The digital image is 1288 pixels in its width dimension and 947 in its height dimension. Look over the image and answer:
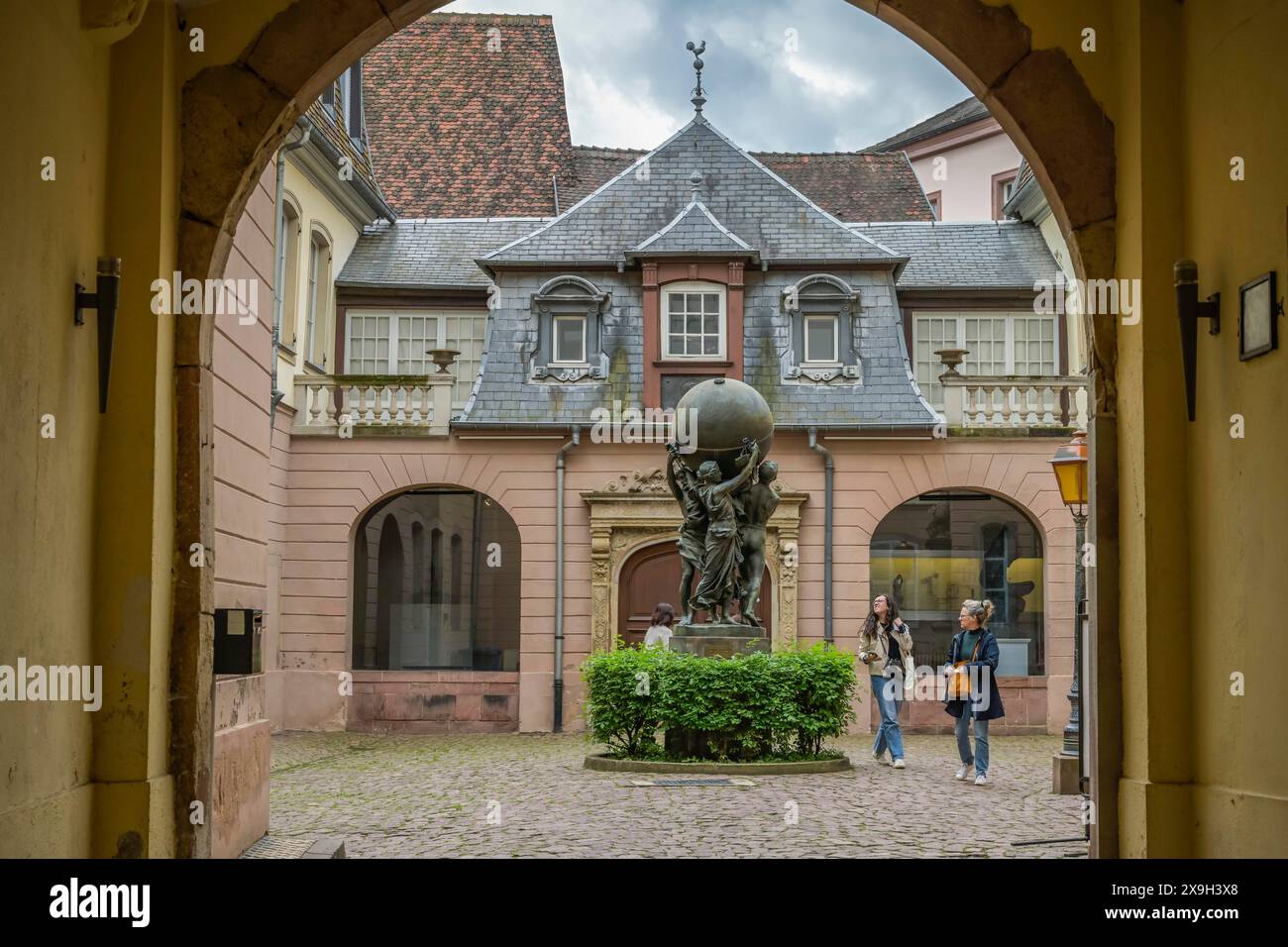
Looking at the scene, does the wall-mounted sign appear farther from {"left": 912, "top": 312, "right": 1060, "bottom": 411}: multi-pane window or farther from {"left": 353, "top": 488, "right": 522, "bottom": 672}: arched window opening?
{"left": 912, "top": 312, "right": 1060, "bottom": 411}: multi-pane window

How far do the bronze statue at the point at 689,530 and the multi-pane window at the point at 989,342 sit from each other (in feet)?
36.0

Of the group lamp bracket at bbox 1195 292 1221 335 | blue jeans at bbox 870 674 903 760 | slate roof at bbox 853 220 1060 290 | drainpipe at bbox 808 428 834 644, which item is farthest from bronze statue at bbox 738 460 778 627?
slate roof at bbox 853 220 1060 290

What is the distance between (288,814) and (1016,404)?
15101 millimetres

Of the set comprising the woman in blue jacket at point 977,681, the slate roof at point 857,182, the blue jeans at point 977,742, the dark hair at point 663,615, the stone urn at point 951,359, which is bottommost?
the blue jeans at point 977,742

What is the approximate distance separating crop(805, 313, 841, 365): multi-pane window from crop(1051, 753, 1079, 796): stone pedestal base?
38.5 feet

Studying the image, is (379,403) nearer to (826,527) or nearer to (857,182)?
(826,527)

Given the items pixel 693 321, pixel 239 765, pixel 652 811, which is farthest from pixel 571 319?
pixel 239 765

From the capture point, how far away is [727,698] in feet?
48.7

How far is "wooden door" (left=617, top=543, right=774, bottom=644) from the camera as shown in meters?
24.2

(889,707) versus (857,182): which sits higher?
(857,182)

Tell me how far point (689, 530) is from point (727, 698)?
6.43ft

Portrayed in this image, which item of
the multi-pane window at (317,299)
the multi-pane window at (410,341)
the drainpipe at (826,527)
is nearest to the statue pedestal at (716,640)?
the drainpipe at (826,527)

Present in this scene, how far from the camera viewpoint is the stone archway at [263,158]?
686cm

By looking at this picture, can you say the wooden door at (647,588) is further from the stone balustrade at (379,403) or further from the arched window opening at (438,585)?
the stone balustrade at (379,403)
